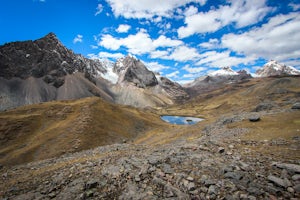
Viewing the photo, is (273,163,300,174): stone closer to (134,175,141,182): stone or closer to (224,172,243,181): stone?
(224,172,243,181): stone

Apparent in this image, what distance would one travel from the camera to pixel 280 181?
1127 centimetres

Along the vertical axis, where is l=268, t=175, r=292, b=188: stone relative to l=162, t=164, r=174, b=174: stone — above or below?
above

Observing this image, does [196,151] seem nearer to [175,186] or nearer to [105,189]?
[175,186]

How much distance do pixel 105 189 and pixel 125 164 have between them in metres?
4.07

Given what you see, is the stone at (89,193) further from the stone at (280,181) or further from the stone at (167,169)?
the stone at (280,181)

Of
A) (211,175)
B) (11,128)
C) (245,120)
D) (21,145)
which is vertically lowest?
(21,145)

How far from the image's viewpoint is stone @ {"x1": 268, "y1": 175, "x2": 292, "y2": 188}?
10.9 m

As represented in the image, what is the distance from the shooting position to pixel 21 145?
172 ft

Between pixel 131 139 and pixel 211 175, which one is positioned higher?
pixel 211 175

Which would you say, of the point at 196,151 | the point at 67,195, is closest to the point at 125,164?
the point at 67,195

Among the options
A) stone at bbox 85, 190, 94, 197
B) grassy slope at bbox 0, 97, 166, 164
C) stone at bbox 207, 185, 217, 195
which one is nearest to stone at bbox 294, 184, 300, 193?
stone at bbox 207, 185, 217, 195

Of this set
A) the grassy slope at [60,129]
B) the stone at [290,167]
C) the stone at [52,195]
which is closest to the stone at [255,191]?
the stone at [290,167]

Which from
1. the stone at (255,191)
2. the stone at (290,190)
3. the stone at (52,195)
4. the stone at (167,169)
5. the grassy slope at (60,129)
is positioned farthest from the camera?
the grassy slope at (60,129)

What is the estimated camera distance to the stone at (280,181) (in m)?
10.9
